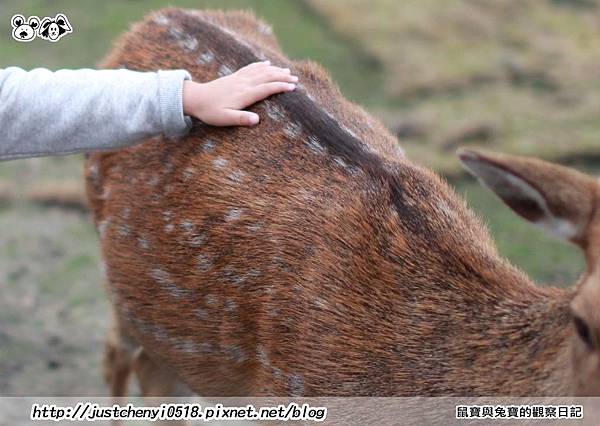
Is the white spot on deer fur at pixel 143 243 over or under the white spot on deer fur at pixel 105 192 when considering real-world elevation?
under

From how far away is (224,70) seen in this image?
3.78 meters

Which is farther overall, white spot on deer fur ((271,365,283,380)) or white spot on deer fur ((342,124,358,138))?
white spot on deer fur ((342,124,358,138))

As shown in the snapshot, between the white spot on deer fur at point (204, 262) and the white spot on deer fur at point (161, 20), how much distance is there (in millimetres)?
1134

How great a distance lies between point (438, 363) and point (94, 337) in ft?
10.1

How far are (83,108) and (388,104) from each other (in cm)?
498

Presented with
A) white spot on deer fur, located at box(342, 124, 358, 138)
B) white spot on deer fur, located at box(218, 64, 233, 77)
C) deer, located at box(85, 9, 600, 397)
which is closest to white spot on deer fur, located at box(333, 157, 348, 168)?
deer, located at box(85, 9, 600, 397)

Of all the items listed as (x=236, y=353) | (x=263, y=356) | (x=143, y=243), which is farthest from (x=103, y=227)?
(x=263, y=356)

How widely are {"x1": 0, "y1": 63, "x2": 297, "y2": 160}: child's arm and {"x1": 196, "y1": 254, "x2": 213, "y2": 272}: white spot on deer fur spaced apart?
0.45 metres

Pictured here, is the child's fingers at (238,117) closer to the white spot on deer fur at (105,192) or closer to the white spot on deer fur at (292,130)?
the white spot on deer fur at (292,130)

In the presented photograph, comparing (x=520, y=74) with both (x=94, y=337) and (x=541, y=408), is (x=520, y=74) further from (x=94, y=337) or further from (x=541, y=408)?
(x=541, y=408)

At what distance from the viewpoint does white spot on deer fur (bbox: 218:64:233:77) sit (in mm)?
3764

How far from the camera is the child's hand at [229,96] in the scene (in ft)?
11.5

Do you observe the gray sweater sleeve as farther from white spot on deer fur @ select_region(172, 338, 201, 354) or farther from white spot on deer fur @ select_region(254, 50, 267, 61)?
white spot on deer fur @ select_region(172, 338, 201, 354)

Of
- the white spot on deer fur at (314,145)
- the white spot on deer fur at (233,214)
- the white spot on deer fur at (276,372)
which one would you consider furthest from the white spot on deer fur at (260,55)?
the white spot on deer fur at (276,372)
